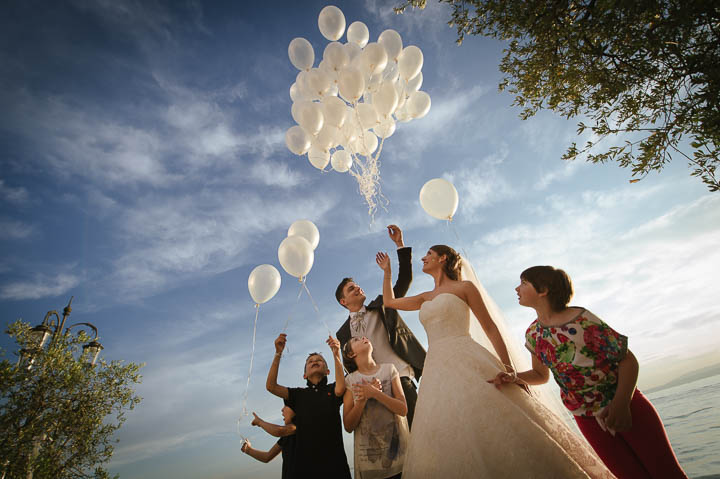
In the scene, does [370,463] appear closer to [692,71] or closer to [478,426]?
[478,426]

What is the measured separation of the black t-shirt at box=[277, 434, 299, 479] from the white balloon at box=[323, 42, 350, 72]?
4871mm

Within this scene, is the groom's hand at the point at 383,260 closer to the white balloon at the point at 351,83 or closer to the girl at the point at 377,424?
the girl at the point at 377,424

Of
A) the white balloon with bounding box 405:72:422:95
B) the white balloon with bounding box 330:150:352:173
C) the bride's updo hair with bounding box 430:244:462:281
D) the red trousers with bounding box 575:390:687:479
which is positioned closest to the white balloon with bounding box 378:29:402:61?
the white balloon with bounding box 405:72:422:95

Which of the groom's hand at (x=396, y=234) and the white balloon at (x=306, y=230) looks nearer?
the groom's hand at (x=396, y=234)

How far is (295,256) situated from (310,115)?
210 centimetres

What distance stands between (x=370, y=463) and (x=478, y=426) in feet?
4.11

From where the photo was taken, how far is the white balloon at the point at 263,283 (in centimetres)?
426

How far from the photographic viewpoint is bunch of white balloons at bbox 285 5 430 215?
4473 mm

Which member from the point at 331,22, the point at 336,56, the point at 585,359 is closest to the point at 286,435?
the point at 585,359

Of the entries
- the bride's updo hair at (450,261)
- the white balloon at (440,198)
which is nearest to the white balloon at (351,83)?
the white balloon at (440,198)

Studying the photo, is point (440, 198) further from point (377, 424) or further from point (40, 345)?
point (40, 345)

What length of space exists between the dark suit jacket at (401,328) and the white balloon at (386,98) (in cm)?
216

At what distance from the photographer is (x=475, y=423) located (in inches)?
76.9

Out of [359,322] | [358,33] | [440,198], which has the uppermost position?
[358,33]
